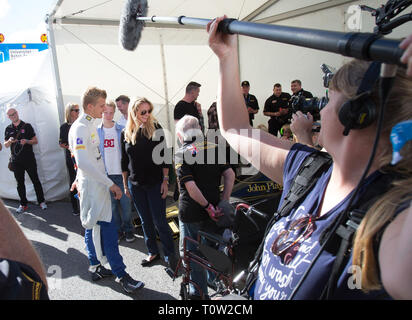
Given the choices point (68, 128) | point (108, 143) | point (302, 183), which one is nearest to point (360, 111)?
point (302, 183)

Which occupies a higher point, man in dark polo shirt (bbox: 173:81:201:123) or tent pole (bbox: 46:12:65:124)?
tent pole (bbox: 46:12:65:124)

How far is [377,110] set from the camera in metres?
0.90

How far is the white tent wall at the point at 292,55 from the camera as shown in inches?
240

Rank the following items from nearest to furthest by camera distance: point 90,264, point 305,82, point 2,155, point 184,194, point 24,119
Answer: point 184,194
point 90,264
point 24,119
point 2,155
point 305,82

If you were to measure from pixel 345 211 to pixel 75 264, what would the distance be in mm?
3866

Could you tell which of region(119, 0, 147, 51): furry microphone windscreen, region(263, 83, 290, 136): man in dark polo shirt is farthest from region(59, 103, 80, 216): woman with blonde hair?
region(263, 83, 290, 136): man in dark polo shirt

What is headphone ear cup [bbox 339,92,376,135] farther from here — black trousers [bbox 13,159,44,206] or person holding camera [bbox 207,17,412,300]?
black trousers [bbox 13,159,44,206]

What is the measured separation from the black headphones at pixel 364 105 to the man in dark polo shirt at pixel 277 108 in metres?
6.56

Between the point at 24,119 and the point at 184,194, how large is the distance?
4.80 meters

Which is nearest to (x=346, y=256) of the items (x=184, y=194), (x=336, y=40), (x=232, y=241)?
(x=336, y=40)

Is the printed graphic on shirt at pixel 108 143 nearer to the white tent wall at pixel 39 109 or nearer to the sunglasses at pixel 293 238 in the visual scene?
the white tent wall at pixel 39 109

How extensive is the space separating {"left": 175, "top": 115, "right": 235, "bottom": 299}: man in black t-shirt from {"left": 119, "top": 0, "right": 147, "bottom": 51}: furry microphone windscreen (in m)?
1.04

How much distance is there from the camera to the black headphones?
0.87 meters
